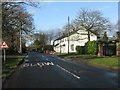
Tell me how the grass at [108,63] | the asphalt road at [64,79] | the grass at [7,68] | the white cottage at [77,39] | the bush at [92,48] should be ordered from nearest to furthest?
the asphalt road at [64,79]
the grass at [7,68]
the grass at [108,63]
the bush at [92,48]
the white cottage at [77,39]

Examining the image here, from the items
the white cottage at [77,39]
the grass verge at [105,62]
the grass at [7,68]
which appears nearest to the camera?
the grass at [7,68]

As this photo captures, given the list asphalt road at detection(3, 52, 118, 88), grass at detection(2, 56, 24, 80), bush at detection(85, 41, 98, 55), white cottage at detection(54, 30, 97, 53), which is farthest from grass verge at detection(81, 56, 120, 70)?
white cottage at detection(54, 30, 97, 53)

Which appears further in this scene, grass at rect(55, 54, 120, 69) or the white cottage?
the white cottage

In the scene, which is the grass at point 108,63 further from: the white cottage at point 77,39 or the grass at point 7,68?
the white cottage at point 77,39

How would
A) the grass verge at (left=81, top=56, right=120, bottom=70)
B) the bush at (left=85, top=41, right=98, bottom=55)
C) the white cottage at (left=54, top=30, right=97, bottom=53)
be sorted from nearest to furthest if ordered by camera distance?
the grass verge at (left=81, top=56, right=120, bottom=70) < the bush at (left=85, top=41, right=98, bottom=55) < the white cottage at (left=54, top=30, right=97, bottom=53)

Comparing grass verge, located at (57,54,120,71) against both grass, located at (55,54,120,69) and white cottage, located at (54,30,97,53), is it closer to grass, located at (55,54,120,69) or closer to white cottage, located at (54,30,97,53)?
grass, located at (55,54,120,69)

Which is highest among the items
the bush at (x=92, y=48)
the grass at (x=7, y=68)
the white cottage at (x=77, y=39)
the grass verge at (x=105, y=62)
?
the white cottage at (x=77, y=39)

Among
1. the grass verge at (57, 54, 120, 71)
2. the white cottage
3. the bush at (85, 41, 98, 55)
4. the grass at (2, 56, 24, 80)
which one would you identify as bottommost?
the grass at (2, 56, 24, 80)

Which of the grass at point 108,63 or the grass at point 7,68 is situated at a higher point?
the grass at point 108,63

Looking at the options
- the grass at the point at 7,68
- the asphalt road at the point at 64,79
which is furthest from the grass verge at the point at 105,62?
the grass at the point at 7,68

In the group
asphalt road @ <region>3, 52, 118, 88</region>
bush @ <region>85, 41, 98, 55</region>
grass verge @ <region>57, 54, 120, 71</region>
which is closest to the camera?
asphalt road @ <region>3, 52, 118, 88</region>

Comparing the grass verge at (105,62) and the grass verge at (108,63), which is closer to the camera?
the grass verge at (108,63)

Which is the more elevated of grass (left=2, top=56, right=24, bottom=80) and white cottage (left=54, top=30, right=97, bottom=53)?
white cottage (left=54, top=30, right=97, bottom=53)

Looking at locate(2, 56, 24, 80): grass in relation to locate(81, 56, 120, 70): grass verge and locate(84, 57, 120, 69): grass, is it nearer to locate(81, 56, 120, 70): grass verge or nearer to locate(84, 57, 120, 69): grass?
locate(81, 56, 120, 70): grass verge
